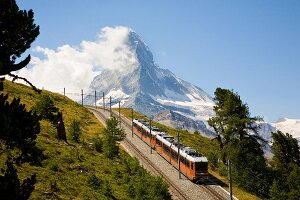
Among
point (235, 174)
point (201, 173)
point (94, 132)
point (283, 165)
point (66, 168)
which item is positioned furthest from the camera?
point (94, 132)

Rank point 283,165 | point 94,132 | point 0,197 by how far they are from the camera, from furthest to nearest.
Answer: point 94,132 → point 283,165 → point 0,197

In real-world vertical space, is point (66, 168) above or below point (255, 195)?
above

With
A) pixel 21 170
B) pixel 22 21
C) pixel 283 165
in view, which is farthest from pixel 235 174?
pixel 22 21

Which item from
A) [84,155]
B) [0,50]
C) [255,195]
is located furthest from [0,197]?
[255,195]

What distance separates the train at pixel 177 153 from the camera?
5216cm

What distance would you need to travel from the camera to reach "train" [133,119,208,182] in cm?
5216

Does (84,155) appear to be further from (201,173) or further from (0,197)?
(0,197)

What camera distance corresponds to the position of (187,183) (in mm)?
52688

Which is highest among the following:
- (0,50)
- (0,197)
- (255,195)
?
(0,50)

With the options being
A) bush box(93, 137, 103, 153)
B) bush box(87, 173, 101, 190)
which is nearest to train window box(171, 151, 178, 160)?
bush box(93, 137, 103, 153)

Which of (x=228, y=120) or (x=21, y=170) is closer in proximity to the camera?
(x=21, y=170)

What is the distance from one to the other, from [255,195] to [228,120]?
12476mm

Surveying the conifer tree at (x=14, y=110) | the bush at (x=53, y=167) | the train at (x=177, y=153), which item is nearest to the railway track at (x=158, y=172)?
the train at (x=177, y=153)

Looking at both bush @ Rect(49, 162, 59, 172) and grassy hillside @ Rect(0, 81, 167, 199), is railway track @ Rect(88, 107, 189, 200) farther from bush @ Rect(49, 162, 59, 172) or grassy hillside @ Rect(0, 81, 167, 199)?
bush @ Rect(49, 162, 59, 172)
